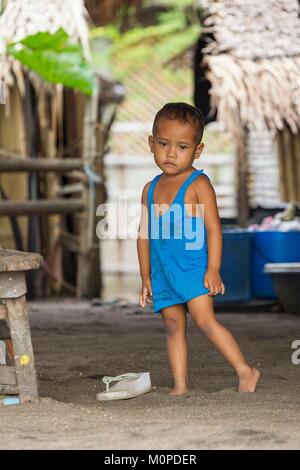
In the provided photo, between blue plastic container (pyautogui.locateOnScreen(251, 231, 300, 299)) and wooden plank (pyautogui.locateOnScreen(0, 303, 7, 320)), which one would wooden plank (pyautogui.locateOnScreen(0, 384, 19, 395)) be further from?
blue plastic container (pyautogui.locateOnScreen(251, 231, 300, 299))

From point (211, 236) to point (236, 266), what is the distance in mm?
4583

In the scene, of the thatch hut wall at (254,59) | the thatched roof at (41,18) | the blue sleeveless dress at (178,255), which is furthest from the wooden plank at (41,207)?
the blue sleeveless dress at (178,255)

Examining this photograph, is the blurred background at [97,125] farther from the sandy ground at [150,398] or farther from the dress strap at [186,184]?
the dress strap at [186,184]

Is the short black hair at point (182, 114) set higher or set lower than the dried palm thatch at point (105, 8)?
lower

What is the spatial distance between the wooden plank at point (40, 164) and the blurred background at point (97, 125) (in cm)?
1

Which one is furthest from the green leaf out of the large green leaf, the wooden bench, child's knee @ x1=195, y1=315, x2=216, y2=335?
the wooden bench

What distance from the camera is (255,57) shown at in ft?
28.7

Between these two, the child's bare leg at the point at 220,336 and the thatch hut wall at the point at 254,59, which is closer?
the child's bare leg at the point at 220,336

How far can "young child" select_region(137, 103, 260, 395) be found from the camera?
13.3ft

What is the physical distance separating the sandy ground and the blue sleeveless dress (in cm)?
41

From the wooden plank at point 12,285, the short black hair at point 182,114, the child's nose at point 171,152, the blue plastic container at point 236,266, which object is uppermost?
the short black hair at point 182,114

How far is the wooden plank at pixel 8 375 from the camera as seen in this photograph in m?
3.80
